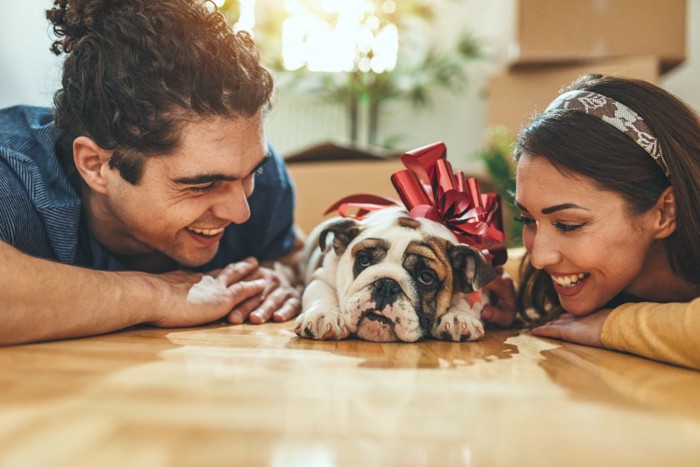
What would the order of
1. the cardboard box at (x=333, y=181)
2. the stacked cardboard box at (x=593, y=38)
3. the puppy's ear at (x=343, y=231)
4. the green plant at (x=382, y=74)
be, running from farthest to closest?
the green plant at (x=382, y=74) → the stacked cardboard box at (x=593, y=38) → the cardboard box at (x=333, y=181) → the puppy's ear at (x=343, y=231)

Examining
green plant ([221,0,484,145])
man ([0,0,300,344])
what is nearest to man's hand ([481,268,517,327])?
man ([0,0,300,344])

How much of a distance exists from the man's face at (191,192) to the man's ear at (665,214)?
0.97 m

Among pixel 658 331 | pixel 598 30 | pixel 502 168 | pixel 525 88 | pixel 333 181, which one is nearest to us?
pixel 658 331

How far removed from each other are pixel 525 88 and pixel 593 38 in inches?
18.8

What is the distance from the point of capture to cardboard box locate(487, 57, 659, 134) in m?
3.63

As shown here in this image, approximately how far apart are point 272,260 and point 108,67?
2.85 ft

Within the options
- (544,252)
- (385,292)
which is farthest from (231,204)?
(544,252)

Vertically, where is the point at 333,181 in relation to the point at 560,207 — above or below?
below

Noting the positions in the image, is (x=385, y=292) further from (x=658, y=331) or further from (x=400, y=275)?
(x=658, y=331)

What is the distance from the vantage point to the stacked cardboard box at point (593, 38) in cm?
→ 355

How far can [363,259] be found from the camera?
160 cm

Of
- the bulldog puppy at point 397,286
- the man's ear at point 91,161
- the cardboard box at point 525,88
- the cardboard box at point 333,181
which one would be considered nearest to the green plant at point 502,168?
the cardboard box at point 525,88

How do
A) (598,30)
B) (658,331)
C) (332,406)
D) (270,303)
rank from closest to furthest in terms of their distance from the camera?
1. (332,406)
2. (658,331)
3. (270,303)
4. (598,30)

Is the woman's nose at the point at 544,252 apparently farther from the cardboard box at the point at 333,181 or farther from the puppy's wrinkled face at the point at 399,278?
the cardboard box at the point at 333,181
